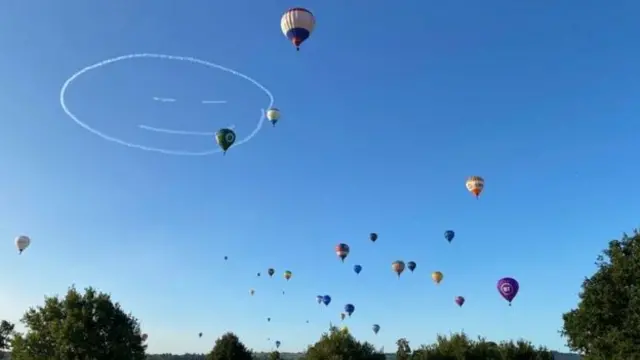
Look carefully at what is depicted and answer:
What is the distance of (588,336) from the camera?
4238 centimetres

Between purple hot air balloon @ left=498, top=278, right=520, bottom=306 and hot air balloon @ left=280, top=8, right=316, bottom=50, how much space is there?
3323 cm

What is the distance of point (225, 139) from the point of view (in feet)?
173

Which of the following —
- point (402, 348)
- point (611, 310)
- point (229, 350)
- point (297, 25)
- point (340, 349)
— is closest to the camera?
point (611, 310)

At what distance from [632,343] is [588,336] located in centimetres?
430

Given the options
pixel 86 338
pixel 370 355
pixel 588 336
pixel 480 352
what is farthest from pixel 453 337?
pixel 86 338

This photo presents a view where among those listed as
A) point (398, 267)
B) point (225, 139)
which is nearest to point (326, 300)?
point (398, 267)

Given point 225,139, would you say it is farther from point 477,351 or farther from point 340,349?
point 477,351

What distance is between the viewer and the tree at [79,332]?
47.2 metres

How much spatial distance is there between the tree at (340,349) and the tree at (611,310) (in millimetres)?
18569

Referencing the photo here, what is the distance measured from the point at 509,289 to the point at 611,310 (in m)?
18.6

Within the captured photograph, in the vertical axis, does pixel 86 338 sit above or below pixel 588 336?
above

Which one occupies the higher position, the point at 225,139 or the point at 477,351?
the point at 225,139

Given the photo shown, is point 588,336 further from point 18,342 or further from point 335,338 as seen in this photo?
point 18,342

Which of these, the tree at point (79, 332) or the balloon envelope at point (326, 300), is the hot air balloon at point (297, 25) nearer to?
the tree at point (79, 332)
